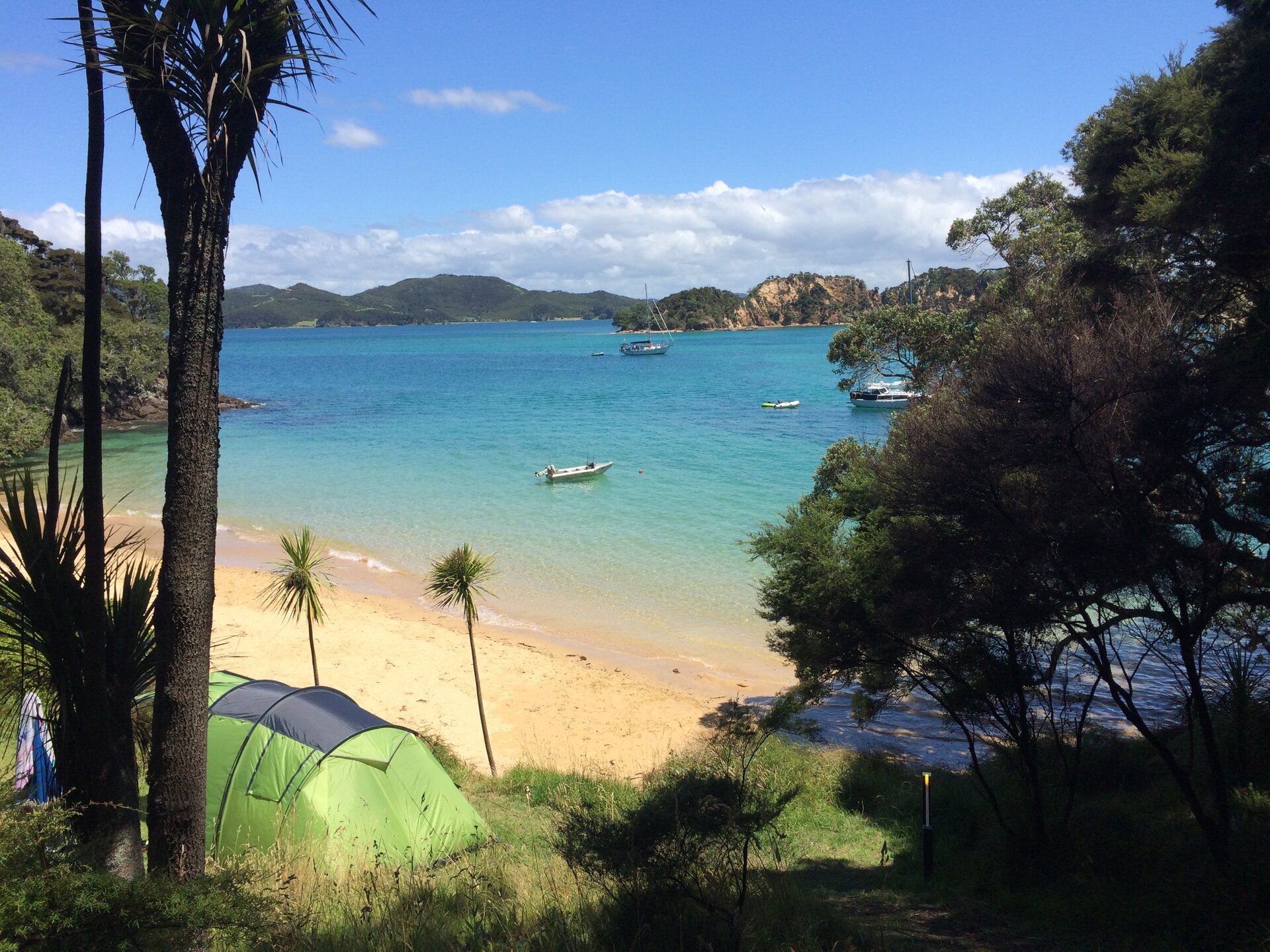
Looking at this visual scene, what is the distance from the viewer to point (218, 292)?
5.02 m

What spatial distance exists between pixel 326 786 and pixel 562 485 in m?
26.1

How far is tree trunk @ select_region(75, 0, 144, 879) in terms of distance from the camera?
4648mm

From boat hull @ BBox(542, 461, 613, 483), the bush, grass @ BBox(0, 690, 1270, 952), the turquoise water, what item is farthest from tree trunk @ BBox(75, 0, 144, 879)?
boat hull @ BBox(542, 461, 613, 483)

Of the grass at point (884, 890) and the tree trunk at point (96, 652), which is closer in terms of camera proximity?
the tree trunk at point (96, 652)

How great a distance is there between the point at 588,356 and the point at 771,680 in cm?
11552

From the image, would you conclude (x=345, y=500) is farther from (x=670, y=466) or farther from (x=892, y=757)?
(x=892, y=757)

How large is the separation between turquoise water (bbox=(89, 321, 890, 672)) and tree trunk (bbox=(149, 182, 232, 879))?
1325 centimetres

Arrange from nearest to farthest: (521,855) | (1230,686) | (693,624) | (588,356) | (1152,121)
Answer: (521,855)
(1230,686)
(1152,121)
(693,624)
(588,356)

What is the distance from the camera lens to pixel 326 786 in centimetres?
838

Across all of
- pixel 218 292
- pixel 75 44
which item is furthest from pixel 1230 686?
→ pixel 75 44

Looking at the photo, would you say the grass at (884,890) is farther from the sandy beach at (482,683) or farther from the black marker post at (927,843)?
the sandy beach at (482,683)

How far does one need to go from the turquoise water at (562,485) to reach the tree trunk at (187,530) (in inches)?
522

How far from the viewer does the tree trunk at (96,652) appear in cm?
465

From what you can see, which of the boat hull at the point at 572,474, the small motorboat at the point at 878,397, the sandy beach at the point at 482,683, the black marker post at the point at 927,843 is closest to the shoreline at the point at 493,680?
the sandy beach at the point at 482,683
